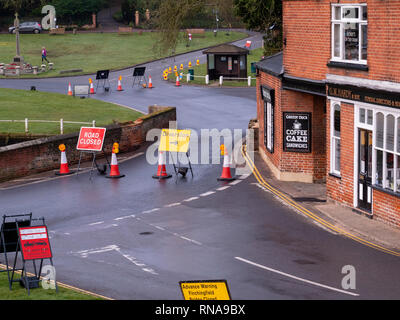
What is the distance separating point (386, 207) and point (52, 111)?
22.6 m

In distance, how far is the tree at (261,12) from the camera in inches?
1628

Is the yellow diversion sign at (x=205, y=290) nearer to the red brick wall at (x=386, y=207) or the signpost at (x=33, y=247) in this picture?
the signpost at (x=33, y=247)

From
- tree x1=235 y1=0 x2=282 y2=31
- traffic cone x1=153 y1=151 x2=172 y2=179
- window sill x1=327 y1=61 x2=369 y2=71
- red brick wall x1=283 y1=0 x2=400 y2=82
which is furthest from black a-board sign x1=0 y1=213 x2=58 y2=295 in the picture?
tree x1=235 y1=0 x2=282 y2=31

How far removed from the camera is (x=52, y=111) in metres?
40.0

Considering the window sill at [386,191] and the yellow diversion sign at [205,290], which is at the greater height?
the yellow diversion sign at [205,290]

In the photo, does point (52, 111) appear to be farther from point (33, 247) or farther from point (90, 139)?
point (33, 247)

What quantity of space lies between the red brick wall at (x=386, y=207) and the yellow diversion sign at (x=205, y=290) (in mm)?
9523

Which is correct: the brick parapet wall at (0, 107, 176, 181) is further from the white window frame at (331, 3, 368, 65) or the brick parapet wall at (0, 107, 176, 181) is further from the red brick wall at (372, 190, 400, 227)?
the red brick wall at (372, 190, 400, 227)

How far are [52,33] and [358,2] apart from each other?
74.0 m

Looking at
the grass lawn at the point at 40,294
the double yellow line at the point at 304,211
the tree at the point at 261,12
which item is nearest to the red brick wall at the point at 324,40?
the double yellow line at the point at 304,211

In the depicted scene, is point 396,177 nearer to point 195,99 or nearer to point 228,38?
point 195,99

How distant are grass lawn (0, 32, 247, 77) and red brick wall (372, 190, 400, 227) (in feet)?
146

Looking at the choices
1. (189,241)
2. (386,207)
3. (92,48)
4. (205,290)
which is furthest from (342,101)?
(92,48)

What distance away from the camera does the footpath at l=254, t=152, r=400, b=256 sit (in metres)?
19.7
